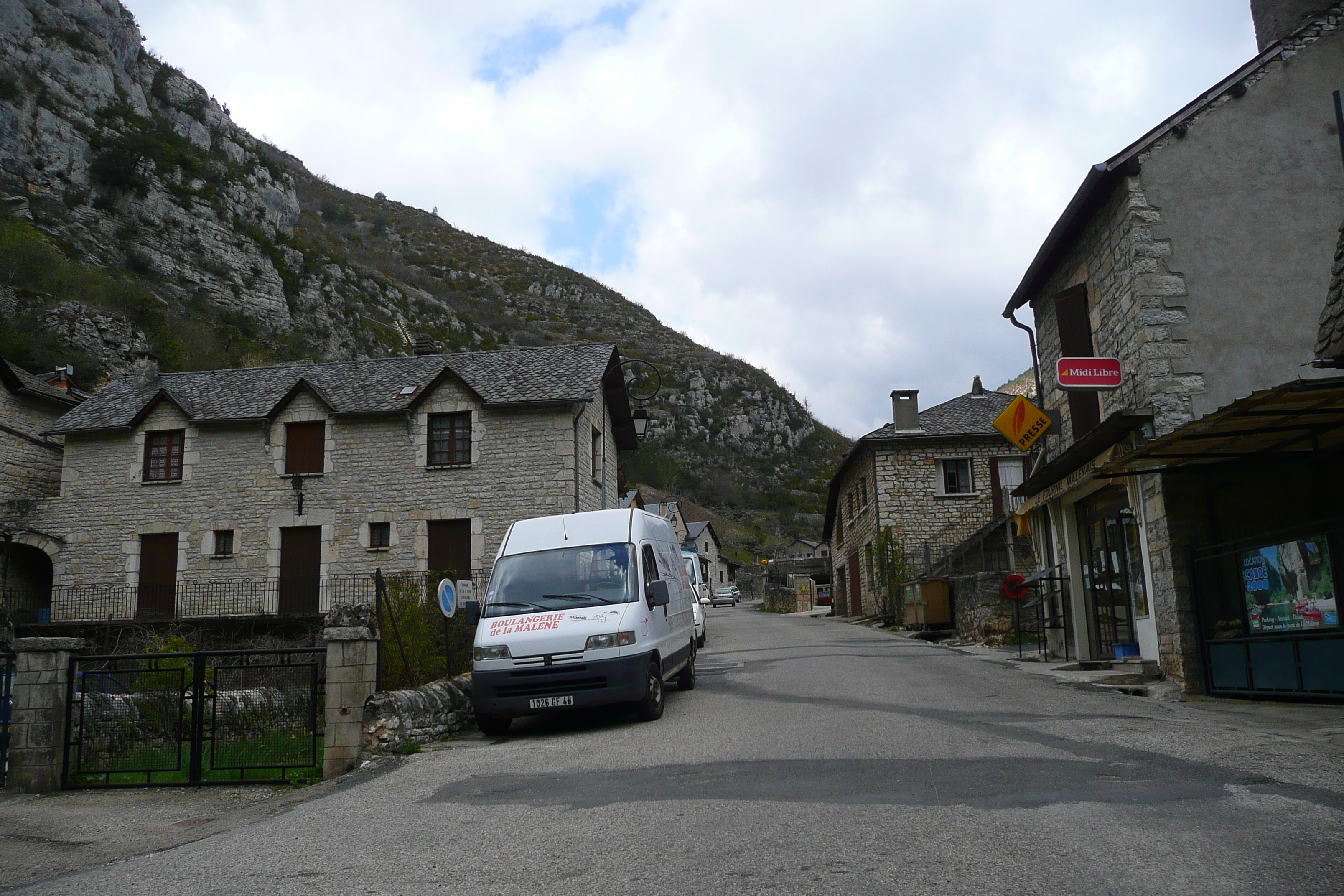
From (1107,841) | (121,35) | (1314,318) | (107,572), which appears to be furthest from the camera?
(121,35)

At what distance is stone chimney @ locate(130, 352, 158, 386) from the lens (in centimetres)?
2733

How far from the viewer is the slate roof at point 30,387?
2758cm

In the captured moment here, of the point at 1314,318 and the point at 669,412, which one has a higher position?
the point at 669,412

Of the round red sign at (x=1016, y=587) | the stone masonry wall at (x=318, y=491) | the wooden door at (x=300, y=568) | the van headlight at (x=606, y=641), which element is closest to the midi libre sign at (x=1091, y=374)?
the round red sign at (x=1016, y=587)

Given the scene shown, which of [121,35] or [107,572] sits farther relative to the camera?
[121,35]

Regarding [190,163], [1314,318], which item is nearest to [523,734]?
[1314,318]

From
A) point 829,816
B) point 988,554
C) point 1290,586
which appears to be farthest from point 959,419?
point 829,816

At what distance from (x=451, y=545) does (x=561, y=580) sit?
1365cm

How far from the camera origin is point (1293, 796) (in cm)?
520

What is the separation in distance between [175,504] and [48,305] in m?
18.6

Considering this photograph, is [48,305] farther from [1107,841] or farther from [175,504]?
[1107,841]

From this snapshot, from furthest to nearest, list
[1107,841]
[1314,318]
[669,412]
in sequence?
[669,412]
[1314,318]
[1107,841]

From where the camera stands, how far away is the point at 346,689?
8805 mm

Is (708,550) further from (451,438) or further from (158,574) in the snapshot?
(158,574)
